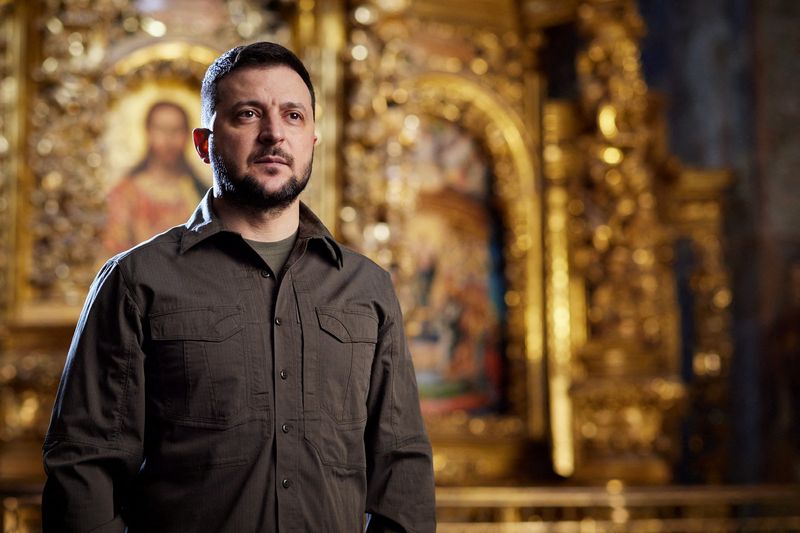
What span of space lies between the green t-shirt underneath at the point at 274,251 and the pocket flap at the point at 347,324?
0.41 ft

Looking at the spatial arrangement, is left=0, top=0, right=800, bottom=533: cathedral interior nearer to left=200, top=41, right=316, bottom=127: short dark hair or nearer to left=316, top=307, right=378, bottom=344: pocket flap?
left=316, top=307, right=378, bottom=344: pocket flap

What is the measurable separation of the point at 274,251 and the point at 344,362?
0.26 metres

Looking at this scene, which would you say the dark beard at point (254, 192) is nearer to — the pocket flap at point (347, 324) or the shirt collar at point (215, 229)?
the shirt collar at point (215, 229)

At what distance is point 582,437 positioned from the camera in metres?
6.84

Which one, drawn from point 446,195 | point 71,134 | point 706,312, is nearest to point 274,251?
point 71,134

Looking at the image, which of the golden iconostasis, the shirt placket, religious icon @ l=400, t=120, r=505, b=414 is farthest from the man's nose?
religious icon @ l=400, t=120, r=505, b=414

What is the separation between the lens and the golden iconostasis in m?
6.36

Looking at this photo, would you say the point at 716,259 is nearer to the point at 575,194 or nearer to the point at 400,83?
the point at 575,194

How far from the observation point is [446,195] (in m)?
7.31

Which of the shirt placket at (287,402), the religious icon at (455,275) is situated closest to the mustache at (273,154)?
the shirt placket at (287,402)

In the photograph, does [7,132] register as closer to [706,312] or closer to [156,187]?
[156,187]

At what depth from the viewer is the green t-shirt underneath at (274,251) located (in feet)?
7.01

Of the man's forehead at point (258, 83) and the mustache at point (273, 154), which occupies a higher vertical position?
the man's forehead at point (258, 83)

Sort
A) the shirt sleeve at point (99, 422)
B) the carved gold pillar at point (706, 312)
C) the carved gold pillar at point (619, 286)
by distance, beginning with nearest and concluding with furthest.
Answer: the shirt sleeve at point (99, 422), the carved gold pillar at point (619, 286), the carved gold pillar at point (706, 312)
